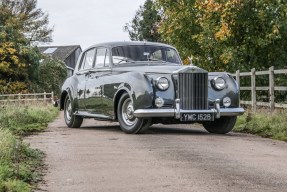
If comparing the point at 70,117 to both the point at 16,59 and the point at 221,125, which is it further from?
the point at 16,59

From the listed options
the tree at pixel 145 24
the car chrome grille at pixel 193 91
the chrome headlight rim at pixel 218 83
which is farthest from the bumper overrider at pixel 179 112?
the tree at pixel 145 24

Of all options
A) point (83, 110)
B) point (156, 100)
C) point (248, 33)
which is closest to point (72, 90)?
point (83, 110)

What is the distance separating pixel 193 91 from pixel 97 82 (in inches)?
93.2

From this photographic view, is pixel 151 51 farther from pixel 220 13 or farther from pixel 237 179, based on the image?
pixel 220 13

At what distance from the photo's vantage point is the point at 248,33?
894 inches

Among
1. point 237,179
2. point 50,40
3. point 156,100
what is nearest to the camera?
point 237,179

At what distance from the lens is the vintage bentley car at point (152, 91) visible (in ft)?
33.8

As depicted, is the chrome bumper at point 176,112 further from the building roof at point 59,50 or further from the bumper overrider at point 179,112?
the building roof at point 59,50

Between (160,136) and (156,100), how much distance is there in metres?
0.64

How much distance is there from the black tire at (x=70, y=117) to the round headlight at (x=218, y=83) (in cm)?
376

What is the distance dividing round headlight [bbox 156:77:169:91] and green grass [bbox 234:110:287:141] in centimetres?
226

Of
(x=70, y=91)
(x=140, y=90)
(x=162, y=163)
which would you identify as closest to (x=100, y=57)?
(x=70, y=91)

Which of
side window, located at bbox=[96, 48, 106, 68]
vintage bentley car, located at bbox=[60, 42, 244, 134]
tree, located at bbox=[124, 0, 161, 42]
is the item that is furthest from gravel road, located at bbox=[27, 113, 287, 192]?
tree, located at bbox=[124, 0, 161, 42]

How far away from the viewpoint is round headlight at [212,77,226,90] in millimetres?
10859
